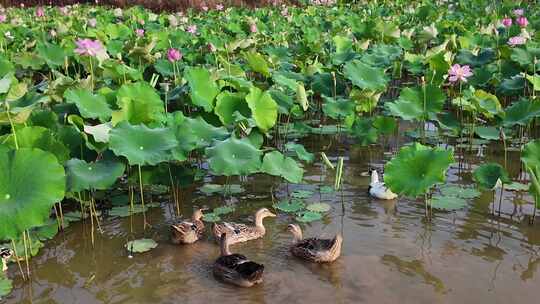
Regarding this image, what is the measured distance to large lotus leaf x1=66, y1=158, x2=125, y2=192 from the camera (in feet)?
12.0

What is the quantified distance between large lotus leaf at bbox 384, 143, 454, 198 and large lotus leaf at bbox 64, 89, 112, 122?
2.05 metres

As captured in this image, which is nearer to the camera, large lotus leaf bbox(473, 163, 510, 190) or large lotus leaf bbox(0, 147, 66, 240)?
large lotus leaf bbox(0, 147, 66, 240)

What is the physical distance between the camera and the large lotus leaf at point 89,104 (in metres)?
4.36

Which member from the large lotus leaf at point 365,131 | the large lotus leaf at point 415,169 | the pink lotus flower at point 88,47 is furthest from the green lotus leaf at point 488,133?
the pink lotus flower at point 88,47

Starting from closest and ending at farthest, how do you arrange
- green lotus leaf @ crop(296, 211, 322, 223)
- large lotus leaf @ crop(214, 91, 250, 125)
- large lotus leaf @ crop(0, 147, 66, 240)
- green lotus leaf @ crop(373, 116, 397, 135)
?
large lotus leaf @ crop(0, 147, 66, 240), green lotus leaf @ crop(296, 211, 322, 223), large lotus leaf @ crop(214, 91, 250, 125), green lotus leaf @ crop(373, 116, 397, 135)

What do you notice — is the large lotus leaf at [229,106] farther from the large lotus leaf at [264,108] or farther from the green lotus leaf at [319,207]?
the green lotus leaf at [319,207]

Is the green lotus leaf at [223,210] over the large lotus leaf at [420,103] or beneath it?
beneath

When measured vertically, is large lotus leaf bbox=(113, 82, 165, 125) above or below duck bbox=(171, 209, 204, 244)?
above

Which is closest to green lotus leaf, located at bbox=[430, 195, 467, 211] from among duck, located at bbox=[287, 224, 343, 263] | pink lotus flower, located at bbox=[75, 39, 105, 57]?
duck, located at bbox=[287, 224, 343, 263]

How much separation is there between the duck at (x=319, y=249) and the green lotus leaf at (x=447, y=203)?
100cm

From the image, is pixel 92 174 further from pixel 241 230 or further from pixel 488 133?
pixel 488 133

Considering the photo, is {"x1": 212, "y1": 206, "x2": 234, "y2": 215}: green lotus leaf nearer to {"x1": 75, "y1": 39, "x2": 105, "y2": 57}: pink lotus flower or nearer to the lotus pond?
the lotus pond

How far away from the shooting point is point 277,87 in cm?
569

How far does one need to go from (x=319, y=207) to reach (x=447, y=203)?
0.90 meters
